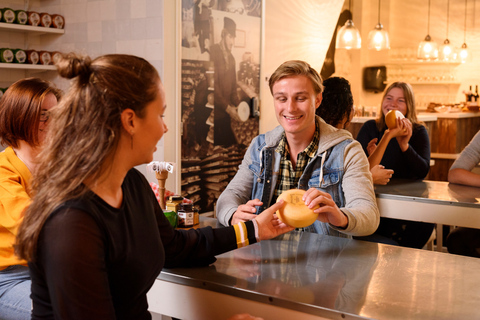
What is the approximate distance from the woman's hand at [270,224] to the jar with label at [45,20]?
3.73m

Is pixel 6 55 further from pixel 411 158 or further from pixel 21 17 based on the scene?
pixel 411 158

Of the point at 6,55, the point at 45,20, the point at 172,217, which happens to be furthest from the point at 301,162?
the point at 45,20

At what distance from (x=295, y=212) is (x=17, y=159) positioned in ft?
3.66

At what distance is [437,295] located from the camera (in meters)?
1.35

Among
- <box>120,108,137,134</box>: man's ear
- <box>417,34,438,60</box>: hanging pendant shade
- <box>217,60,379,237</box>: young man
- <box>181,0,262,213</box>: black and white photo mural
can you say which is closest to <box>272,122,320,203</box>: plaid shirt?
<box>217,60,379,237</box>: young man

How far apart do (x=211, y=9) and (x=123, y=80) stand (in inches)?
154

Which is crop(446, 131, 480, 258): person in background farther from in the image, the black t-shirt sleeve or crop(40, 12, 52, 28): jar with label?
crop(40, 12, 52, 28): jar with label

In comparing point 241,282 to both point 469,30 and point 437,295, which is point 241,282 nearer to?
point 437,295

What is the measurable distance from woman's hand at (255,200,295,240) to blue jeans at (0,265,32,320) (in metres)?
0.83

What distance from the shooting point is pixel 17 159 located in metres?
2.02

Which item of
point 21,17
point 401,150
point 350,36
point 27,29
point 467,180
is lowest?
point 467,180

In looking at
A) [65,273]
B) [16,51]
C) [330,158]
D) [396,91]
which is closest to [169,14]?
[16,51]

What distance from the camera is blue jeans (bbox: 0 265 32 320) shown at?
1.77m

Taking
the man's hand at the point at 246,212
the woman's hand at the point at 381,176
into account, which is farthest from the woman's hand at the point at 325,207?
the woman's hand at the point at 381,176
